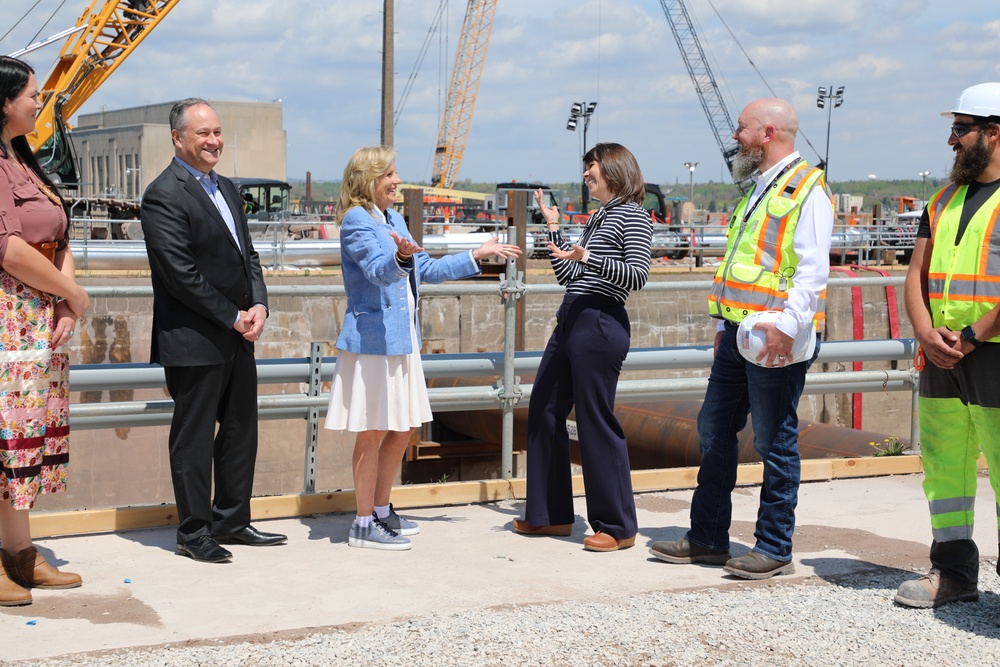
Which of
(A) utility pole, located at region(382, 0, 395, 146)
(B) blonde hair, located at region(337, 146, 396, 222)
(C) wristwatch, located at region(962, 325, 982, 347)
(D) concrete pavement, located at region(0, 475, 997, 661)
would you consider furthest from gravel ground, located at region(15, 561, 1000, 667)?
(A) utility pole, located at region(382, 0, 395, 146)

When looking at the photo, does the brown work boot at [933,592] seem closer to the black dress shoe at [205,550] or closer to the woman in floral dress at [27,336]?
the black dress shoe at [205,550]

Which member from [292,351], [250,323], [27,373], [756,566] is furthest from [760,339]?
[292,351]

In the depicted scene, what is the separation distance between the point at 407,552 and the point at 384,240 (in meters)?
1.44

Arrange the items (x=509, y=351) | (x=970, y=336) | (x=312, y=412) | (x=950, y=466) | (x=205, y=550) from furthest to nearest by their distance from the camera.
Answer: (x=509, y=351), (x=312, y=412), (x=205, y=550), (x=950, y=466), (x=970, y=336)

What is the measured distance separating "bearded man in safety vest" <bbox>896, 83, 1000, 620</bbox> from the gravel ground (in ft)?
0.70

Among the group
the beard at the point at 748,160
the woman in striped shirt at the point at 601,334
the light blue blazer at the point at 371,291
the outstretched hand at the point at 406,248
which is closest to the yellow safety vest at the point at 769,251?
the beard at the point at 748,160

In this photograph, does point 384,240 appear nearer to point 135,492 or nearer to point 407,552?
point 407,552

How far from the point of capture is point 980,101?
165 inches

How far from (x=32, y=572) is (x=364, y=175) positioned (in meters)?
2.22

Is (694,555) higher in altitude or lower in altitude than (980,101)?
lower

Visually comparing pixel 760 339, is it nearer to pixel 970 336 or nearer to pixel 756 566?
pixel 970 336

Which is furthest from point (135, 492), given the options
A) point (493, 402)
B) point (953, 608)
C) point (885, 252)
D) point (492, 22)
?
point (492, 22)

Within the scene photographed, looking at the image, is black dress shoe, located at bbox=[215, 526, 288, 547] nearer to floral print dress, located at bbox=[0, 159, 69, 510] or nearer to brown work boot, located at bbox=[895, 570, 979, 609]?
floral print dress, located at bbox=[0, 159, 69, 510]

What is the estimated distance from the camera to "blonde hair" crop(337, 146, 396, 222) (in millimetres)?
5250
